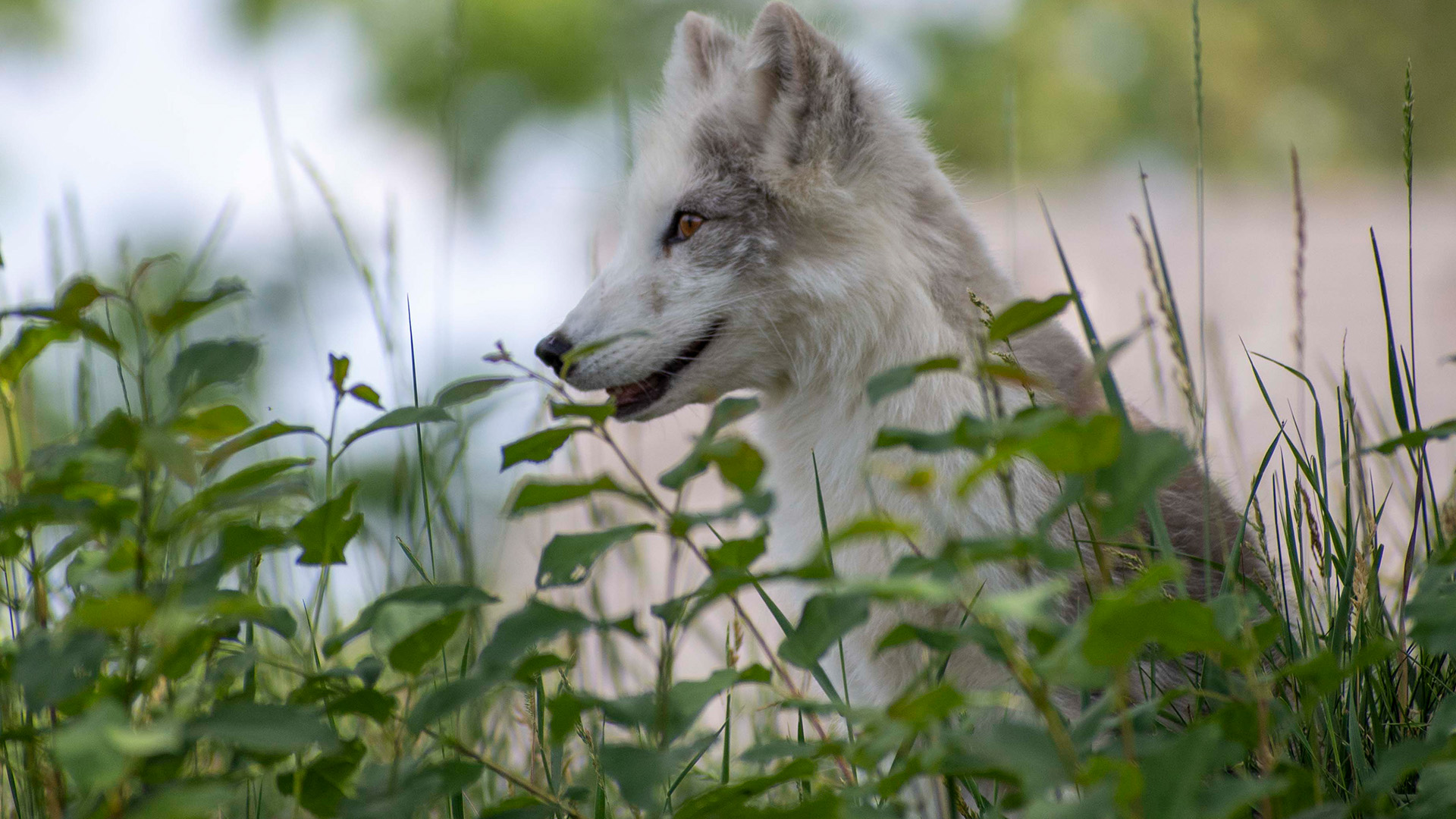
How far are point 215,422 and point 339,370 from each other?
13 cm

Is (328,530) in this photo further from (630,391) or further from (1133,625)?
(630,391)

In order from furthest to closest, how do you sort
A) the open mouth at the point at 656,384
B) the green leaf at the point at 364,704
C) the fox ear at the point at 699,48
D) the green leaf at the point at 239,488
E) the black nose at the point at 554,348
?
the fox ear at the point at 699,48
the open mouth at the point at 656,384
the black nose at the point at 554,348
the green leaf at the point at 364,704
the green leaf at the point at 239,488

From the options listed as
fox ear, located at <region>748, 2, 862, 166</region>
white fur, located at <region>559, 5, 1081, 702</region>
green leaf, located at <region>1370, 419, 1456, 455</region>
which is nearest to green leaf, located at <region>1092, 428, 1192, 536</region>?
green leaf, located at <region>1370, 419, 1456, 455</region>

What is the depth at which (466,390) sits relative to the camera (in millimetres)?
840

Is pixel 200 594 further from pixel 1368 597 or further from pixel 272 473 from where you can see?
pixel 1368 597

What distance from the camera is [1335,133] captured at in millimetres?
17656

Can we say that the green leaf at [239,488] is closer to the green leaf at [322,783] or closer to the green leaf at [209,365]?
the green leaf at [209,365]

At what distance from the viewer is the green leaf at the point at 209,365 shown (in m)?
0.76

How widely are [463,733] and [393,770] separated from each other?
50.0 inches

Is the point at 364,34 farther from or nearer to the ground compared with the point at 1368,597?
farther from the ground

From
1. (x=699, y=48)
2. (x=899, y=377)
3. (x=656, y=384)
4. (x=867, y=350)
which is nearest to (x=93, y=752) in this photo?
(x=899, y=377)

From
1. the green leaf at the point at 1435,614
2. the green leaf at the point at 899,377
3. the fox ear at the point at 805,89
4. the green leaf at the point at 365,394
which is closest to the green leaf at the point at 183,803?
the green leaf at the point at 365,394

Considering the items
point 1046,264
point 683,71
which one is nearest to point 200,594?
point 683,71

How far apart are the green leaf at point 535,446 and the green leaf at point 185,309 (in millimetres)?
233
